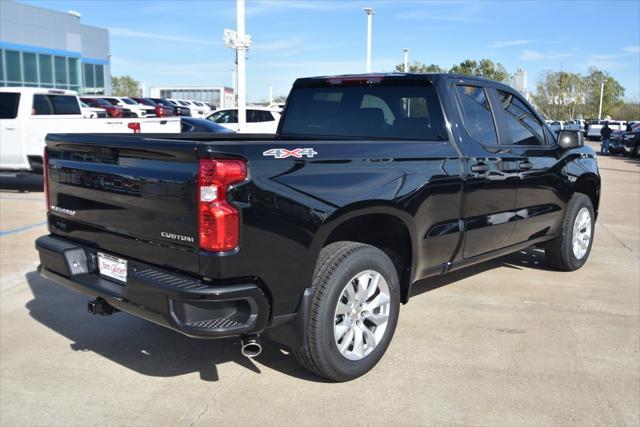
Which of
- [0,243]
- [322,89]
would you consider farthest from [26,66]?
[322,89]

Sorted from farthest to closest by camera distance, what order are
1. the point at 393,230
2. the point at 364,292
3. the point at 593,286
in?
1. the point at 593,286
2. the point at 393,230
3. the point at 364,292

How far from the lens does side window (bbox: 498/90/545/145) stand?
17.6ft

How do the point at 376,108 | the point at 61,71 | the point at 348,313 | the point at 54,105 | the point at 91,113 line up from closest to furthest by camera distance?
the point at 348,313 → the point at 376,108 → the point at 54,105 → the point at 91,113 → the point at 61,71

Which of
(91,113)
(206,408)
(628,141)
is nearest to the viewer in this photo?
(206,408)

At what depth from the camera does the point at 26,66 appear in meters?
44.0

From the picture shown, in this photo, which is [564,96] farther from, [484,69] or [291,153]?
[291,153]

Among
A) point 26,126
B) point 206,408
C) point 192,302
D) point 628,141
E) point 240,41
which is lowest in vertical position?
point 206,408

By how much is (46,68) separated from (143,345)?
47.3m

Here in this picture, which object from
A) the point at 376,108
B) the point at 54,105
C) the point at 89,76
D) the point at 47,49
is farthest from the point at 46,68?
the point at 376,108

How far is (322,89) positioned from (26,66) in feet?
148

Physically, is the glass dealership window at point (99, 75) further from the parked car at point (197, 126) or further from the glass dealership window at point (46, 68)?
the parked car at point (197, 126)

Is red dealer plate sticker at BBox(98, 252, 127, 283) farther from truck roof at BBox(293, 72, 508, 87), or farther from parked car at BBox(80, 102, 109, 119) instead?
parked car at BBox(80, 102, 109, 119)

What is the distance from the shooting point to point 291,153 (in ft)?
11.0

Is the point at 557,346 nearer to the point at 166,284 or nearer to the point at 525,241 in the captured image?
the point at 525,241
